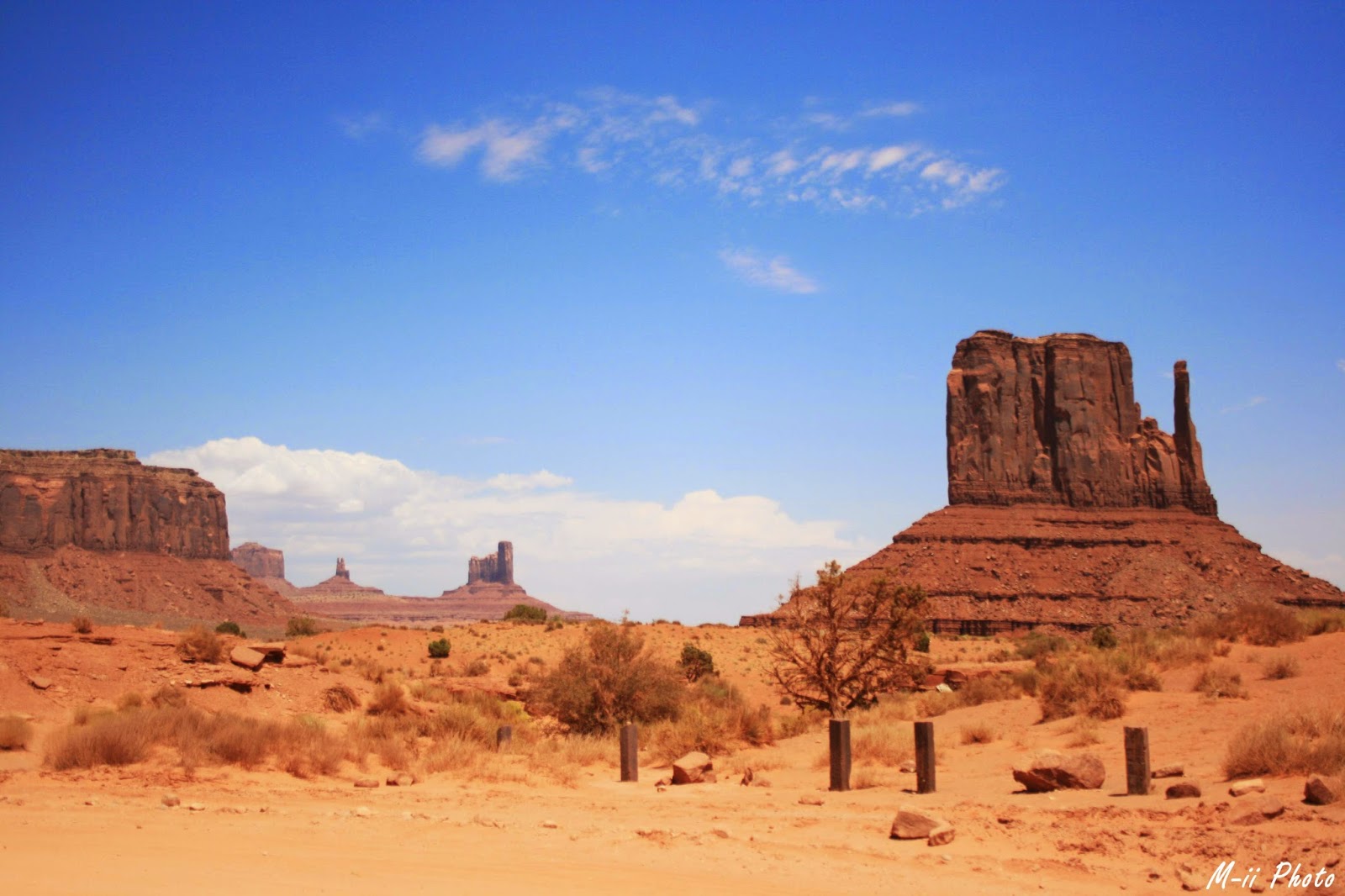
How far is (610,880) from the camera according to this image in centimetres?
884

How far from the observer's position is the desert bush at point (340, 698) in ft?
76.4

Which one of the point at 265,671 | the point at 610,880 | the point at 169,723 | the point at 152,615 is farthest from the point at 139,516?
the point at 610,880

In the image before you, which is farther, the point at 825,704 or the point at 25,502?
the point at 25,502

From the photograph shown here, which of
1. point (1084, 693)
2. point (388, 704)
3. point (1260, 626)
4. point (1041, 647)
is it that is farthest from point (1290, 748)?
point (1041, 647)

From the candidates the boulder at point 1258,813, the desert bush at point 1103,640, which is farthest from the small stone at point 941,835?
the desert bush at point 1103,640

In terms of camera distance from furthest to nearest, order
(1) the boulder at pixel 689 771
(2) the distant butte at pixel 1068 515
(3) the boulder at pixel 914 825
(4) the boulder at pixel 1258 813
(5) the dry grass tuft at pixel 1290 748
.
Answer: (2) the distant butte at pixel 1068 515 → (1) the boulder at pixel 689 771 → (5) the dry grass tuft at pixel 1290 748 → (3) the boulder at pixel 914 825 → (4) the boulder at pixel 1258 813

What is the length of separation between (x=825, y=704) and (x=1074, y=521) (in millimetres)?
79394

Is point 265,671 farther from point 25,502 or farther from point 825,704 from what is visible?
point 25,502

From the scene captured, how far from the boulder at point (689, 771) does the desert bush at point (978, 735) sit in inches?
216

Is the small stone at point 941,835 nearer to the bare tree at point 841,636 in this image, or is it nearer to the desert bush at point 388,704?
the bare tree at point 841,636

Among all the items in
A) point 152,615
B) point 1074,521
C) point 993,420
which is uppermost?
point 993,420

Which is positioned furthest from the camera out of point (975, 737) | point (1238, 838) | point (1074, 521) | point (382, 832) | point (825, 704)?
point (1074, 521)

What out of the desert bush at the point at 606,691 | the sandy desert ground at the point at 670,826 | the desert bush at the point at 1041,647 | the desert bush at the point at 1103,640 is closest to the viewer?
the sandy desert ground at the point at 670,826

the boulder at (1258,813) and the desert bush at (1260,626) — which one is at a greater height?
the desert bush at (1260,626)
